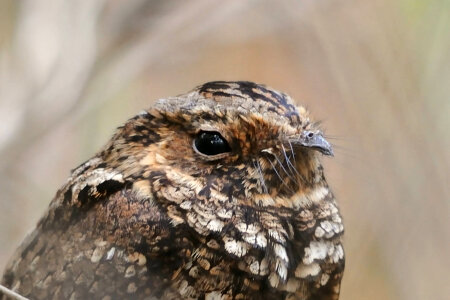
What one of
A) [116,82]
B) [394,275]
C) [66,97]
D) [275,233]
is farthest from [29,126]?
[394,275]

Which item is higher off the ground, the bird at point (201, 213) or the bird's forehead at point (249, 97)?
the bird's forehead at point (249, 97)

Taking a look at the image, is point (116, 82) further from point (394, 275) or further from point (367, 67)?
point (394, 275)

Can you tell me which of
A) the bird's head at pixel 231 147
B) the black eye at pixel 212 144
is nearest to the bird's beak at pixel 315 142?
the bird's head at pixel 231 147

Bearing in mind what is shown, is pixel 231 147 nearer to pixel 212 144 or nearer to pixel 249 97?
pixel 212 144

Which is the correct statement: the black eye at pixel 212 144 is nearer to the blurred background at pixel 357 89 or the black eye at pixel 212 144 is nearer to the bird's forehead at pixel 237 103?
the bird's forehead at pixel 237 103

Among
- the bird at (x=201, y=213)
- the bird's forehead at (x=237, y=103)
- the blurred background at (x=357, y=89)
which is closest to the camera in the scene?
the bird at (x=201, y=213)

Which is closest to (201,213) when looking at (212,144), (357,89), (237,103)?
(212,144)
